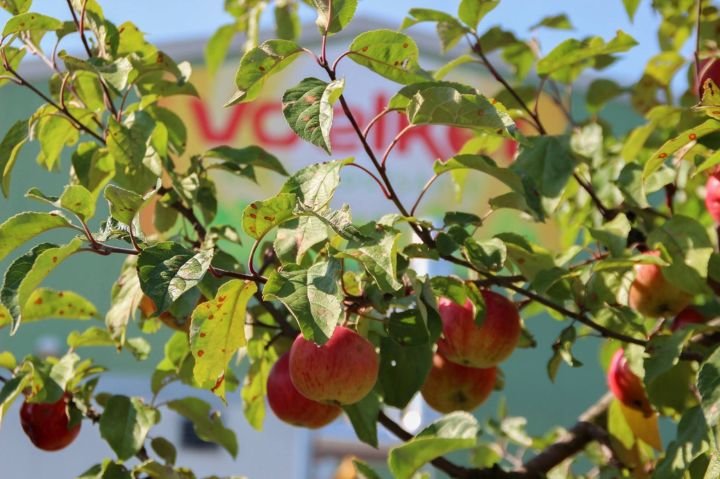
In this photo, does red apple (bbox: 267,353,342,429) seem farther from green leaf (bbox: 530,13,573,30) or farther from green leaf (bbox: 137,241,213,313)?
green leaf (bbox: 530,13,573,30)

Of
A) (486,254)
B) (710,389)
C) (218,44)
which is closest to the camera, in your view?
(710,389)

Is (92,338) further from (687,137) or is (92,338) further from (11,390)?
(687,137)

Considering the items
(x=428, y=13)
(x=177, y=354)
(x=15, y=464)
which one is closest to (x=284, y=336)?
(x=177, y=354)

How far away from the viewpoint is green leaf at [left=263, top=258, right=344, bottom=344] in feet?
3.22

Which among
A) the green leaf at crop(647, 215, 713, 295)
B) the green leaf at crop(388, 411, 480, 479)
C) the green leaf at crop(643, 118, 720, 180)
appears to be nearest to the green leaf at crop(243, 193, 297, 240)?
the green leaf at crop(388, 411, 480, 479)

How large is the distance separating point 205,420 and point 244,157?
1.51 feet

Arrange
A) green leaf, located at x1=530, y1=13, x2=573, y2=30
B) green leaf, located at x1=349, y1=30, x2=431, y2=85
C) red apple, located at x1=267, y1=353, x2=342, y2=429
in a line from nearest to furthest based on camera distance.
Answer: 1. green leaf, located at x1=349, y1=30, x2=431, y2=85
2. red apple, located at x1=267, y1=353, x2=342, y2=429
3. green leaf, located at x1=530, y1=13, x2=573, y2=30

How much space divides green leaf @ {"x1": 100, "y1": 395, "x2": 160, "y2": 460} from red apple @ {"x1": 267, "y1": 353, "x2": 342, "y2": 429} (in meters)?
0.19

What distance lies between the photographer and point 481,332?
1.33 metres

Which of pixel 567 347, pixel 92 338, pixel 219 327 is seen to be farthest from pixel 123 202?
pixel 567 347

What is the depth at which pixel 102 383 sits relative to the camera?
3068 mm

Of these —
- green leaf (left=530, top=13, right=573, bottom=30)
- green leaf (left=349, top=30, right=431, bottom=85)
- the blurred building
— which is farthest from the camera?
the blurred building

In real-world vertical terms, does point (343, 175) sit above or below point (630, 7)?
below

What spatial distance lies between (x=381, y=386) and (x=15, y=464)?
212 centimetres
